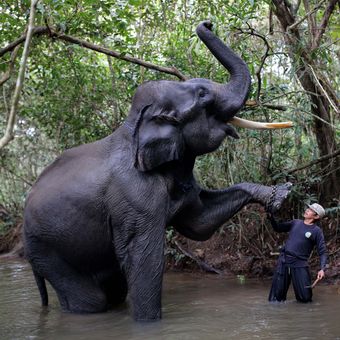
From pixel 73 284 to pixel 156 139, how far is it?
163 centimetres

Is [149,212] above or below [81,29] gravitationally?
below

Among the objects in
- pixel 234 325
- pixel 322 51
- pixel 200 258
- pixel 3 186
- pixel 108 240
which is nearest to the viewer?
pixel 234 325

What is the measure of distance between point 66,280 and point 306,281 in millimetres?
2456

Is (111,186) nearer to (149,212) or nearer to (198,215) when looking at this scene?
(149,212)

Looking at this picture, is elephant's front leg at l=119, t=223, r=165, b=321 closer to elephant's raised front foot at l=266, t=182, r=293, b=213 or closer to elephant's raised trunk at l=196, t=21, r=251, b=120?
elephant's raised front foot at l=266, t=182, r=293, b=213

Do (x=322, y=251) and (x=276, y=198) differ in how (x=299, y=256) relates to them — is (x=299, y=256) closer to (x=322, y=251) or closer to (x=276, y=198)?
(x=322, y=251)

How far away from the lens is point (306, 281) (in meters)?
6.73

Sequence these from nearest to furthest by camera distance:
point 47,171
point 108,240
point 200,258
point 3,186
→ point 108,240 < point 47,171 < point 200,258 < point 3,186

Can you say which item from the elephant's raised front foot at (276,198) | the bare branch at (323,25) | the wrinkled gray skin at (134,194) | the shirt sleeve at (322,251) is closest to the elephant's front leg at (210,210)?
the wrinkled gray skin at (134,194)

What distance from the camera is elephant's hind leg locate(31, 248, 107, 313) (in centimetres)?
615

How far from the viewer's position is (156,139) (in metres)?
5.69

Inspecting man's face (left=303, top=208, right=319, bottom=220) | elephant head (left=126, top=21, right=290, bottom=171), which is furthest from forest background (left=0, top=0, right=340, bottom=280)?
elephant head (left=126, top=21, right=290, bottom=171)

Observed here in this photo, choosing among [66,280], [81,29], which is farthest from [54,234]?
[81,29]

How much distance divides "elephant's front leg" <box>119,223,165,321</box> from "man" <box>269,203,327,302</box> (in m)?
1.57
